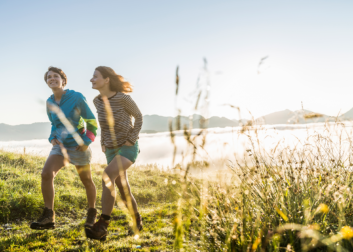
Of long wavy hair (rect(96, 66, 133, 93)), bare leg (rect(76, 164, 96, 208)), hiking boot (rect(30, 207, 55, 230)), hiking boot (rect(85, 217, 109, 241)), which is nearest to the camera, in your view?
hiking boot (rect(85, 217, 109, 241))

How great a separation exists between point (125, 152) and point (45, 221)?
147 centimetres

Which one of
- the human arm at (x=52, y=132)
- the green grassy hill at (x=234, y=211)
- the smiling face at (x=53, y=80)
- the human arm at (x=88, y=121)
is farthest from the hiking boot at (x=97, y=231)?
the smiling face at (x=53, y=80)

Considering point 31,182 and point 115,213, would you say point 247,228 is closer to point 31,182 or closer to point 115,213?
point 115,213

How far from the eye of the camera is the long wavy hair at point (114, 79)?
3650 millimetres

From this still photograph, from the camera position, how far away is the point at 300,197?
237 centimetres

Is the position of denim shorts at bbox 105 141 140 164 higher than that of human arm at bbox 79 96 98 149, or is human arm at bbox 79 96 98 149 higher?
human arm at bbox 79 96 98 149

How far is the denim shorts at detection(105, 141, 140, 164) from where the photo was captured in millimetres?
3346

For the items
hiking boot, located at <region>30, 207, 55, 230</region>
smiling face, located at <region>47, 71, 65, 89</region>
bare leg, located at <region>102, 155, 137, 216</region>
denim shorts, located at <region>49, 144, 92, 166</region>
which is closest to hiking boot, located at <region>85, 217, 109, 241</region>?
bare leg, located at <region>102, 155, 137, 216</region>

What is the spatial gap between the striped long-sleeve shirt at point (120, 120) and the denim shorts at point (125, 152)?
0.07 metres

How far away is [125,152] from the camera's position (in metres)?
3.35

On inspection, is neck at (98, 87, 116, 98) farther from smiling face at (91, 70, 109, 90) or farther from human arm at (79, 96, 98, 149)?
human arm at (79, 96, 98, 149)

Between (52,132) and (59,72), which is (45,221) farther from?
(59,72)

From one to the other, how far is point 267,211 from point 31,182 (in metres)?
6.51

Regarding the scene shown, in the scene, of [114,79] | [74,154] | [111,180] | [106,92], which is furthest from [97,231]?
[114,79]
